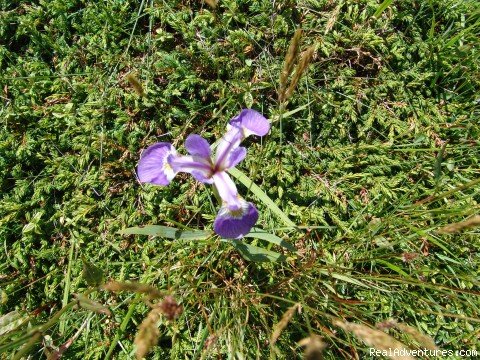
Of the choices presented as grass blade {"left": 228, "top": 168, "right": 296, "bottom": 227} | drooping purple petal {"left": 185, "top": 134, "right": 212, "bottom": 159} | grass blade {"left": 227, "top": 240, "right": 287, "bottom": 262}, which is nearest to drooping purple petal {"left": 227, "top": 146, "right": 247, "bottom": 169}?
drooping purple petal {"left": 185, "top": 134, "right": 212, "bottom": 159}

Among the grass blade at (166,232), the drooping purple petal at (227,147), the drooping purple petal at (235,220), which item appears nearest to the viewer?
the drooping purple petal at (235,220)

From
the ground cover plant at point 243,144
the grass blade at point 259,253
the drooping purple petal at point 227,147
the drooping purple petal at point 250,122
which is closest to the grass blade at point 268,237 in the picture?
the grass blade at point 259,253

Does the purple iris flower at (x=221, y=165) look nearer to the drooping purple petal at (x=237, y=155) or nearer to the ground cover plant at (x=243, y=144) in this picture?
the drooping purple petal at (x=237, y=155)

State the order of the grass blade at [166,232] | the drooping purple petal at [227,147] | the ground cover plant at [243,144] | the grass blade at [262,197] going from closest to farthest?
the drooping purple petal at [227,147] < the grass blade at [166,232] < the grass blade at [262,197] < the ground cover plant at [243,144]

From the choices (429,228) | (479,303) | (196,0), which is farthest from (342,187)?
(196,0)

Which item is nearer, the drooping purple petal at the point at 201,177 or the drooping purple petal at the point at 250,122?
the drooping purple petal at the point at 201,177

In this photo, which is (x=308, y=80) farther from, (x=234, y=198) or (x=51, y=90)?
(x=51, y=90)
